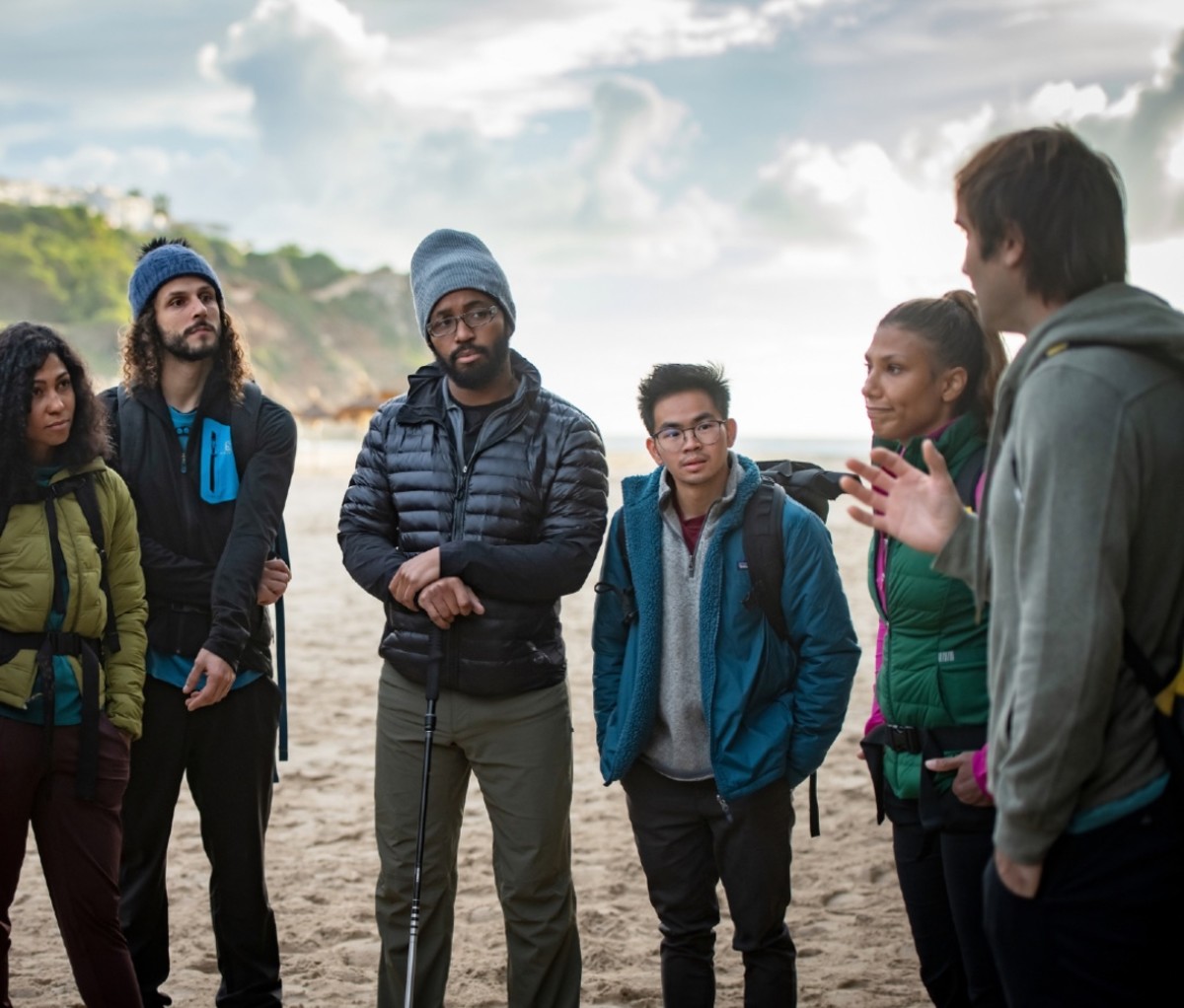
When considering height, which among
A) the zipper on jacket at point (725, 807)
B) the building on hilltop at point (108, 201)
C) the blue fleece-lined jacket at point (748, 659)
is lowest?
the zipper on jacket at point (725, 807)

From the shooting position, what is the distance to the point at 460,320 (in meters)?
3.43

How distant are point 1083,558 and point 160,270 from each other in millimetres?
2961

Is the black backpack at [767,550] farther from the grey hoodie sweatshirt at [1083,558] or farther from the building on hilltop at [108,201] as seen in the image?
the building on hilltop at [108,201]

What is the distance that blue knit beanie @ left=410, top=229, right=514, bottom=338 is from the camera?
342 centimetres

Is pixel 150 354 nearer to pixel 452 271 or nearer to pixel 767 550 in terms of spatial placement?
pixel 452 271

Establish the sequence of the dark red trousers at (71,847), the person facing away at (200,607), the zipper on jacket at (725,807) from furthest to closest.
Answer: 1. the person facing away at (200,607)
2. the zipper on jacket at (725,807)
3. the dark red trousers at (71,847)

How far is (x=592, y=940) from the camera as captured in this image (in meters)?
4.54

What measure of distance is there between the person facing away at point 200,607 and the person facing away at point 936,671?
190cm

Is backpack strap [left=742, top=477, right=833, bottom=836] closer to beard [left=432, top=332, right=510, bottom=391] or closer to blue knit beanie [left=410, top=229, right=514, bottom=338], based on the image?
beard [left=432, top=332, right=510, bottom=391]

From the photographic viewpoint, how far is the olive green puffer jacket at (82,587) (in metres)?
3.09

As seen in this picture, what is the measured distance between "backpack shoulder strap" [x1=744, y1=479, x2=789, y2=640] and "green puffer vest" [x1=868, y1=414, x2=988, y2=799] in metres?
0.43

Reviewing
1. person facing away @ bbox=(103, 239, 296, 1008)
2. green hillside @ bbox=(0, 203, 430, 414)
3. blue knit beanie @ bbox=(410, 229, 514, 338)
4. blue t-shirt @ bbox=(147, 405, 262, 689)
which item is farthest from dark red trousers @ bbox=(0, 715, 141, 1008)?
green hillside @ bbox=(0, 203, 430, 414)

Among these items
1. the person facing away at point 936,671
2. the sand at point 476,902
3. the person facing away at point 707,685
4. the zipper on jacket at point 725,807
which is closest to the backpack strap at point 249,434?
the sand at point 476,902

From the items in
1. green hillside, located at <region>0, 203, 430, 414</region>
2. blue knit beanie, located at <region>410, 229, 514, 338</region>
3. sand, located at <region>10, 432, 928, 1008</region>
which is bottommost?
sand, located at <region>10, 432, 928, 1008</region>
